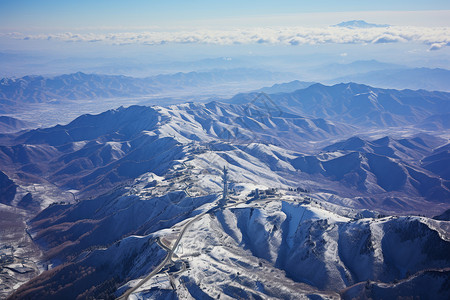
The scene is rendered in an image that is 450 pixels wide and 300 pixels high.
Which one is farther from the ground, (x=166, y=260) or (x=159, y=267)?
(x=159, y=267)

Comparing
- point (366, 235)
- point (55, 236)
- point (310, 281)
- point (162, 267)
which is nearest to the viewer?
point (162, 267)

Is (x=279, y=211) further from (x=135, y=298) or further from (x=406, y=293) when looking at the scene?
(x=135, y=298)

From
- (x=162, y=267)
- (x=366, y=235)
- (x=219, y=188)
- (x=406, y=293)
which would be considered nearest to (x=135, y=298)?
(x=162, y=267)

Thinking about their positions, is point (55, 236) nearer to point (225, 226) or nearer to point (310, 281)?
point (225, 226)

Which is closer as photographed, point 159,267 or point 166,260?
point 159,267

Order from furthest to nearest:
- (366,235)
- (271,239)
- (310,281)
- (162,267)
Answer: (271,239)
(366,235)
(310,281)
(162,267)

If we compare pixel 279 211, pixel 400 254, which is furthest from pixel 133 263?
pixel 400 254

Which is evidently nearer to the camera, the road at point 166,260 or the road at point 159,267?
the road at point 159,267

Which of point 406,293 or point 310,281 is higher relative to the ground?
point 406,293

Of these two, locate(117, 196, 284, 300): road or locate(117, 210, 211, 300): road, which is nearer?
locate(117, 210, 211, 300): road

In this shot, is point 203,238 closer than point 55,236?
Yes
